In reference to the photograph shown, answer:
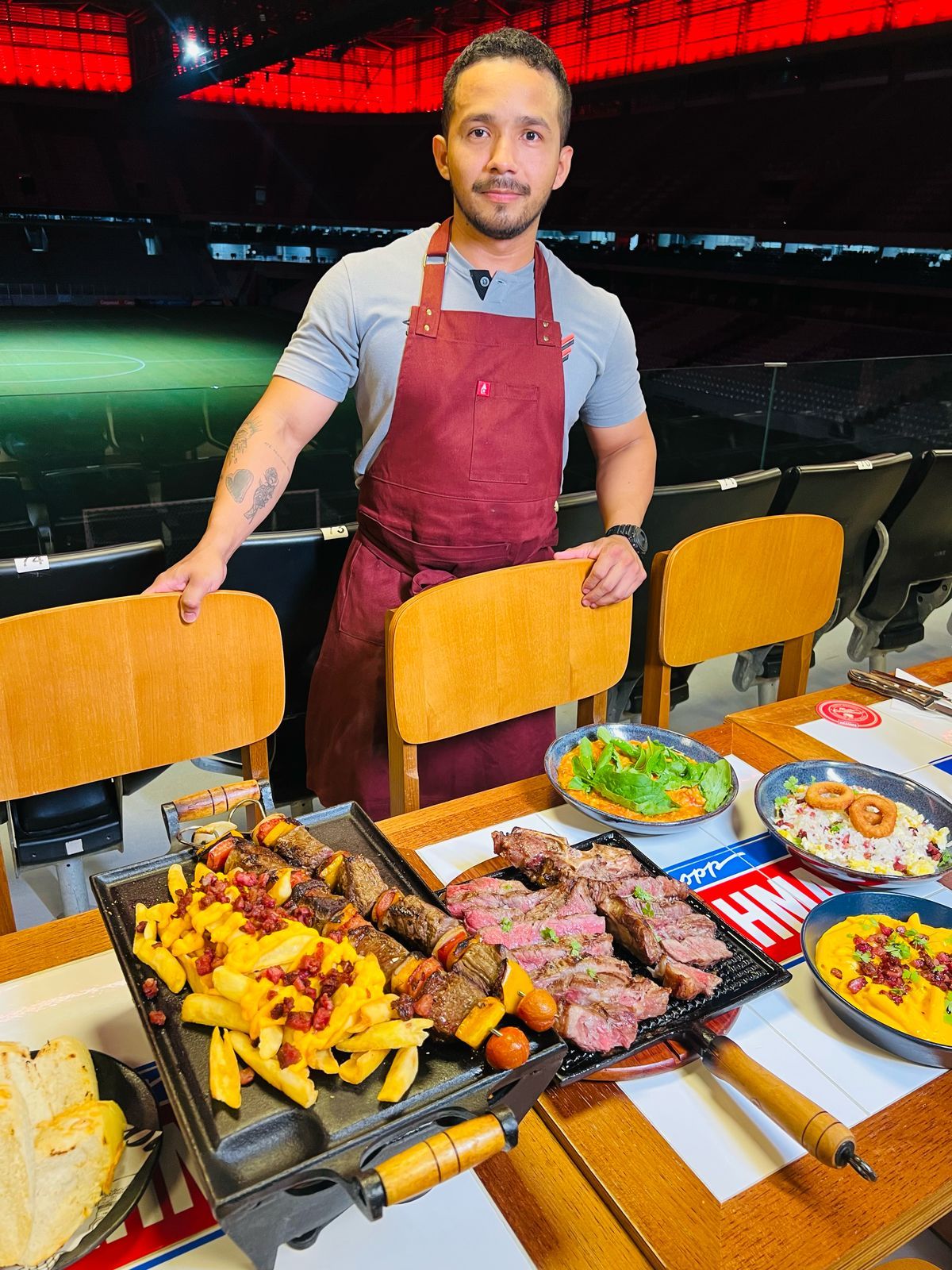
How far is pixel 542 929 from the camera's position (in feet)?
2.97

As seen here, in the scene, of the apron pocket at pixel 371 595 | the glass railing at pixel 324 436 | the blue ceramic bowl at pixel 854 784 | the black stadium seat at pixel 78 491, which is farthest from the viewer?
the black stadium seat at pixel 78 491

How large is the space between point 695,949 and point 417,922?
29 centimetres

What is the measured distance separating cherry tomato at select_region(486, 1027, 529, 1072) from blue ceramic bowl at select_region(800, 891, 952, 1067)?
1.21 ft

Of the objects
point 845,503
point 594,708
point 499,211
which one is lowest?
point 594,708

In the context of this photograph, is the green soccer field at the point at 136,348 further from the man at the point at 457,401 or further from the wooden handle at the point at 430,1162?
the wooden handle at the point at 430,1162

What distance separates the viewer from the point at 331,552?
1881mm

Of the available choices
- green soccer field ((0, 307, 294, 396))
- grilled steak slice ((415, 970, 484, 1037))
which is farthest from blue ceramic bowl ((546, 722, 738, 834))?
green soccer field ((0, 307, 294, 396))

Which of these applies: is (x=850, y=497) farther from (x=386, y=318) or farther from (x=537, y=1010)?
(x=537, y=1010)

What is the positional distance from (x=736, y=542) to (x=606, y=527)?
26cm

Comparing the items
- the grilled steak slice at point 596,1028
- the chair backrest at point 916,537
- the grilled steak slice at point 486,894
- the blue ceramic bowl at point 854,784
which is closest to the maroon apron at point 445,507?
the blue ceramic bowl at point 854,784

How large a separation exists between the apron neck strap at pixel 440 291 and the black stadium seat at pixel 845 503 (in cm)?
99

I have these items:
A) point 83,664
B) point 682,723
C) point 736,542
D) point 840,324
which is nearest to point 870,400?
point 840,324

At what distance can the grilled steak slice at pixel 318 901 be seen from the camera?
0.79 m

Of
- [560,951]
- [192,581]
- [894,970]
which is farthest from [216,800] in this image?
[894,970]
